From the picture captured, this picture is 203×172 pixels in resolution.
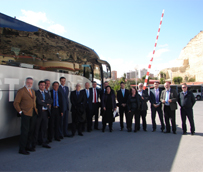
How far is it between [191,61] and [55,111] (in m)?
91.4

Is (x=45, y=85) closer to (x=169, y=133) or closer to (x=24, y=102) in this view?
(x=24, y=102)

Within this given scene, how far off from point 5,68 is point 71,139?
9.99 feet

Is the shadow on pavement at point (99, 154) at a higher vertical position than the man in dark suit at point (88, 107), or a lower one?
lower

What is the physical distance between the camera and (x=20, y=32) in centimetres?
494

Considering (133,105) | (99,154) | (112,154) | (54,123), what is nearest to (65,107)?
(54,123)

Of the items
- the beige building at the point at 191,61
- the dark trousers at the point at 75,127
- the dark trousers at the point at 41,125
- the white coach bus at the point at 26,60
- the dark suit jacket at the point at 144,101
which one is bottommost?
the dark trousers at the point at 75,127

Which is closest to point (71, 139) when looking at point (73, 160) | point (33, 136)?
point (33, 136)

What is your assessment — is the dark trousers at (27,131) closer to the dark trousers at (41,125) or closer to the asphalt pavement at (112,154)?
the dark trousers at (41,125)

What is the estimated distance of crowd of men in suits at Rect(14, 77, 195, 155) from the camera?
4480 mm

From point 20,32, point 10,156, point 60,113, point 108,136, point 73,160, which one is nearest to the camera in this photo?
point 73,160

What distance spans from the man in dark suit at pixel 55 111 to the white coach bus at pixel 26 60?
1.82ft

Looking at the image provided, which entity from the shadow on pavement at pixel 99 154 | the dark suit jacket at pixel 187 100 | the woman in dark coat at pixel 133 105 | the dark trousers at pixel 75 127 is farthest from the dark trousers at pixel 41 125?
the dark suit jacket at pixel 187 100

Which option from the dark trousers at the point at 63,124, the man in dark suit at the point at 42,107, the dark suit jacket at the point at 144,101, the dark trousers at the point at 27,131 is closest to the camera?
the dark trousers at the point at 27,131

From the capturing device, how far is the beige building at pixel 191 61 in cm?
7662
